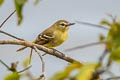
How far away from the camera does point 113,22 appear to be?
947 mm

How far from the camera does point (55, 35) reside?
19.4 feet

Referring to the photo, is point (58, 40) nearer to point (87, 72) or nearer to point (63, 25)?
point (63, 25)

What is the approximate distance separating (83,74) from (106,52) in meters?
0.08

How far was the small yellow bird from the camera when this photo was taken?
219 inches

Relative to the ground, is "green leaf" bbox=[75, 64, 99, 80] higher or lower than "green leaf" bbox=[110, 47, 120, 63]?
lower

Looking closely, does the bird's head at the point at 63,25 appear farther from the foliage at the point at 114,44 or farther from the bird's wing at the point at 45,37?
the foliage at the point at 114,44

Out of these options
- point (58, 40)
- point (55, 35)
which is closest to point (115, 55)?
point (58, 40)

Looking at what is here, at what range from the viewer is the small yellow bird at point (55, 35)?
219 inches

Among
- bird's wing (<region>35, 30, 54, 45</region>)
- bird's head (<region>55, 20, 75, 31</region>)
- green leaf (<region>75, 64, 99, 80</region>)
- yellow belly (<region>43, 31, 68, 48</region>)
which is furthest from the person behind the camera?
bird's head (<region>55, 20, 75, 31</region>)

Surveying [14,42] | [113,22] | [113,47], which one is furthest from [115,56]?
[14,42]

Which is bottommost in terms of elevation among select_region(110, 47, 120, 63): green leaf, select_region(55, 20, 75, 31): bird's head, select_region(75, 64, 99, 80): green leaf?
select_region(75, 64, 99, 80): green leaf

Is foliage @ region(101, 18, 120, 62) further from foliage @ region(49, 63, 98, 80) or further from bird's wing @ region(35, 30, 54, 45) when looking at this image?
bird's wing @ region(35, 30, 54, 45)

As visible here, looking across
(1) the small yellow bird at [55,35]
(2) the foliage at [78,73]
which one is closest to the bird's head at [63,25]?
(1) the small yellow bird at [55,35]

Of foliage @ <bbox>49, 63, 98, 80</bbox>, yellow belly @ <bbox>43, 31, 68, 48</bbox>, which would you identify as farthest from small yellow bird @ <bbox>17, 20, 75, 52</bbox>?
foliage @ <bbox>49, 63, 98, 80</bbox>
